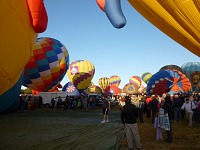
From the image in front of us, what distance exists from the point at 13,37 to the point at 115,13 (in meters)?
2.69

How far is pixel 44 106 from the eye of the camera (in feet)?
88.5

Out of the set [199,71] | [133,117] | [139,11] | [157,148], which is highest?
[199,71]

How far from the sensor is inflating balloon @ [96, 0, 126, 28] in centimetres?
516

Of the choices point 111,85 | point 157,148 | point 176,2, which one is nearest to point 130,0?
point 176,2

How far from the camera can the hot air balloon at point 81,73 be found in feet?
120

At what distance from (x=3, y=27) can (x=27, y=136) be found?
154 inches

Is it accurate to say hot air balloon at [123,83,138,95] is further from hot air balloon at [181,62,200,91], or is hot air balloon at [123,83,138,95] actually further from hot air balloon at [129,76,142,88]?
hot air balloon at [181,62,200,91]

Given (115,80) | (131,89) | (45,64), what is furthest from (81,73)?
(131,89)

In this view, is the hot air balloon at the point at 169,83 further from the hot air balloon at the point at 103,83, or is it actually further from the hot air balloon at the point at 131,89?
the hot air balloon at the point at 131,89

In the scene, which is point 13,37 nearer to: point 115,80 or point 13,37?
point 13,37

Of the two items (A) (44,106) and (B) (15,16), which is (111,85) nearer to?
(A) (44,106)

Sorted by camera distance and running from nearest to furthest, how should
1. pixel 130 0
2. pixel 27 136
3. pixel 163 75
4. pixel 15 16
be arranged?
1. pixel 130 0
2. pixel 15 16
3. pixel 27 136
4. pixel 163 75

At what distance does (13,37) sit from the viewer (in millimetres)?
6707

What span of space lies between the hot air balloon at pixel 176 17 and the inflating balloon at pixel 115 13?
0.88m
